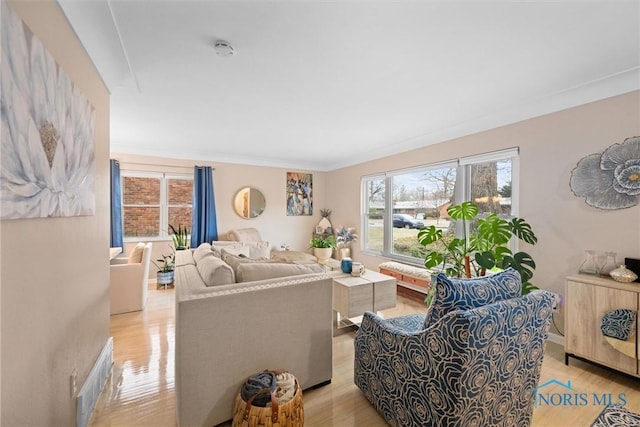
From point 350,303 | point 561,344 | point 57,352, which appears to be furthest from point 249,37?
point 561,344

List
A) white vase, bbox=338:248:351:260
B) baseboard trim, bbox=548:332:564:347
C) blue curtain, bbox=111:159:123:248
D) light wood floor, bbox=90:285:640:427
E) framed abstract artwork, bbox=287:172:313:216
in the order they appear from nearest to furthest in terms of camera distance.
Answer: light wood floor, bbox=90:285:640:427, baseboard trim, bbox=548:332:564:347, blue curtain, bbox=111:159:123:248, white vase, bbox=338:248:351:260, framed abstract artwork, bbox=287:172:313:216

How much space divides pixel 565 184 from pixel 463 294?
2144 mm

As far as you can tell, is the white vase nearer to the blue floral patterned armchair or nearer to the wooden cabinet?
the wooden cabinet

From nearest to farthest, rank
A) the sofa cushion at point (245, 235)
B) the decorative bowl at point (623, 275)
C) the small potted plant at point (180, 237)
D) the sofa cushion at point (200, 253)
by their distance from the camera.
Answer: the decorative bowl at point (623, 275)
the sofa cushion at point (200, 253)
the small potted plant at point (180, 237)
the sofa cushion at point (245, 235)

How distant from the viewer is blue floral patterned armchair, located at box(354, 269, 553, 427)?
3.79 feet

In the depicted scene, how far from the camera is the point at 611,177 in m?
2.22

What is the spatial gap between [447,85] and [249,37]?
171 cm

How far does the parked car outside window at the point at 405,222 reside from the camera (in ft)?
13.9

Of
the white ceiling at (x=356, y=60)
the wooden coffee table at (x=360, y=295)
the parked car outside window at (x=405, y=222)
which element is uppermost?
the white ceiling at (x=356, y=60)

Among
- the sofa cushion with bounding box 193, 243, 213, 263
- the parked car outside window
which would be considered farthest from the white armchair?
the parked car outside window

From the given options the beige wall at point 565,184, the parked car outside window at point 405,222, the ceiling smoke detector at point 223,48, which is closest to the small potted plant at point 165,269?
the ceiling smoke detector at point 223,48

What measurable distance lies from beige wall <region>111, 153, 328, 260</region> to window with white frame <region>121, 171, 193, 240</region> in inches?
7.0

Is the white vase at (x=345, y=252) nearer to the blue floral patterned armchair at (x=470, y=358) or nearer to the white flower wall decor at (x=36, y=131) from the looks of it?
the blue floral patterned armchair at (x=470, y=358)

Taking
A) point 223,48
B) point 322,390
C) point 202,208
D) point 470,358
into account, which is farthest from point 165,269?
point 470,358
